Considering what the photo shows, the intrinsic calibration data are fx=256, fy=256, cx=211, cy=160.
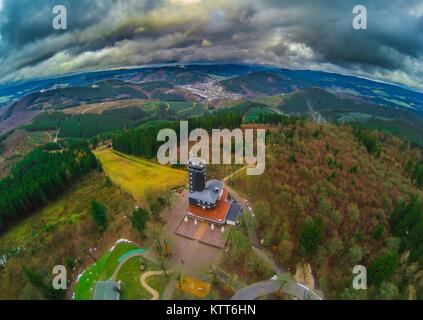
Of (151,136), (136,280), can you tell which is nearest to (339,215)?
(136,280)

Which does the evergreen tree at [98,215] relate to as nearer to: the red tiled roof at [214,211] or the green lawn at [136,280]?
the green lawn at [136,280]

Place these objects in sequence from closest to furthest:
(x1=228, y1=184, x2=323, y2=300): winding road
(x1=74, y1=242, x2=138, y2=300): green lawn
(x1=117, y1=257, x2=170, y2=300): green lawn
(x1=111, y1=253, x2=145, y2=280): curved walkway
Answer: (x1=228, y1=184, x2=323, y2=300): winding road → (x1=117, y1=257, x2=170, y2=300): green lawn → (x1=74, y1=242, x2=138, y2=300): green lawn → (x1=111, y1=253, x2=145, y2=280): curved walkway

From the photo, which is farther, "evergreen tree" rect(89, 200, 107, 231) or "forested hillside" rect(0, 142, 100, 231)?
"forested hillside" rect(0, 142, 100, 231)

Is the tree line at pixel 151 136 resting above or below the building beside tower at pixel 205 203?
above

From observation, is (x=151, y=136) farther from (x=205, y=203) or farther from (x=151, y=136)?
(x=205, y=203)

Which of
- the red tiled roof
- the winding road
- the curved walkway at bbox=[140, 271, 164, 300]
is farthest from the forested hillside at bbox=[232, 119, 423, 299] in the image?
the curved walkway at bbox=[140, 271, 164, 300]

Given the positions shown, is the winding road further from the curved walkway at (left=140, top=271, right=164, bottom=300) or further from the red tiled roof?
the red tiled roof

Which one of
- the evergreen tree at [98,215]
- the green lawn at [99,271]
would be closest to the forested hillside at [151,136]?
the evergreen tree at [98,215]
